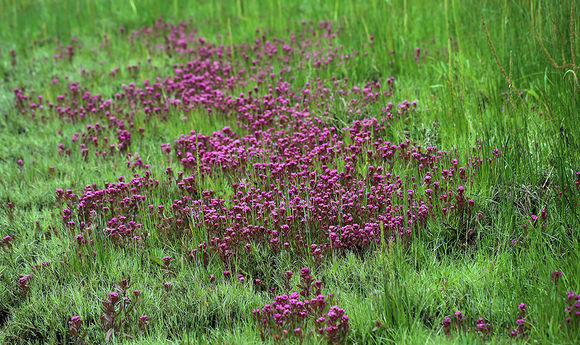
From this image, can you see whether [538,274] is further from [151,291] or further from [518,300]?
[151,291]

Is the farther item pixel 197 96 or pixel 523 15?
pixel 197 96

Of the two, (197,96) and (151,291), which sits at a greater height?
(197,96)

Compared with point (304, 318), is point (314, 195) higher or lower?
higher

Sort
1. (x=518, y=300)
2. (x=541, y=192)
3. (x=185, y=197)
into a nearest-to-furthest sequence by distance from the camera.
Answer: (x=518, y=300)
(x=541, y=192)
(x=185, y=197)

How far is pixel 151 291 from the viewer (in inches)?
161

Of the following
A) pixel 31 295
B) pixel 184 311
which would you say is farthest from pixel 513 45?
pixel 31 295

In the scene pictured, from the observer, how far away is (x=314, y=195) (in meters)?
4.81

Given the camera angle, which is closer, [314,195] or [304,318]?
[304,318]

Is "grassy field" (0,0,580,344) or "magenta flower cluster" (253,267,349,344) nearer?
"magenta flower cluster" (253,267,349,344)

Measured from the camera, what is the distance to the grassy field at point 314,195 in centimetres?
365

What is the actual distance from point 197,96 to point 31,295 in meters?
3.64

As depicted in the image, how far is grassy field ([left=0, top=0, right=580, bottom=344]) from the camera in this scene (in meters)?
3.65

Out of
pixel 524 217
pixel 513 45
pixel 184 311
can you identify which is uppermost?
pixel 513 45

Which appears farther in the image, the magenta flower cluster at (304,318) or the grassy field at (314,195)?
the grassy field at (314,195)
